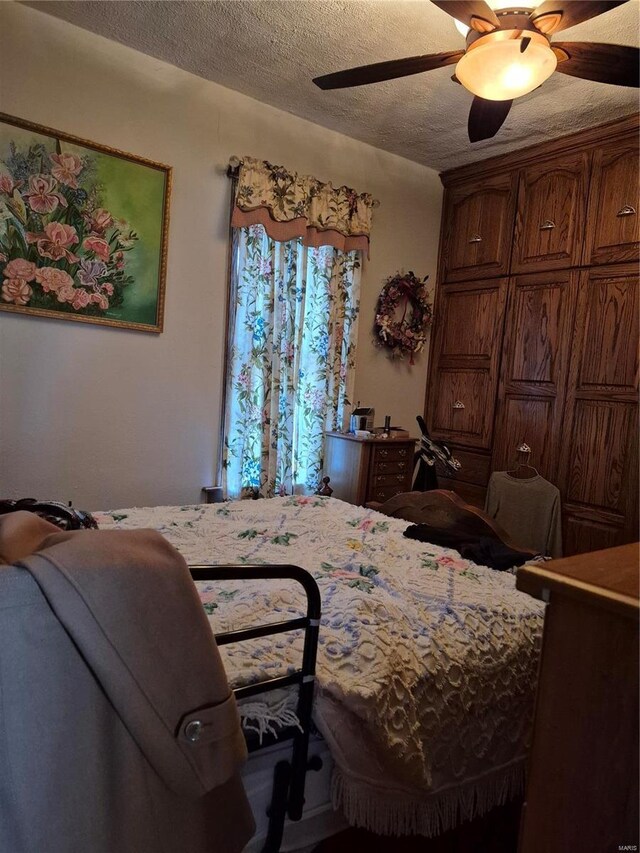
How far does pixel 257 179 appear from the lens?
9.93 feet

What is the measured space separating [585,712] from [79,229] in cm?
280

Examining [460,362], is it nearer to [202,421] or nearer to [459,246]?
[459,246]

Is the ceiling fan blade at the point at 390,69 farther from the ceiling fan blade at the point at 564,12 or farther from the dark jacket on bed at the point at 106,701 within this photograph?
the dark jacket on bed at the point at 106,701

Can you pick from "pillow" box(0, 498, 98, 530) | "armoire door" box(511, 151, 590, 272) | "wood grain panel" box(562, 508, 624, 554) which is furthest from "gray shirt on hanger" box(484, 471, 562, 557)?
"pillow" box(0, 498, 98, 530)

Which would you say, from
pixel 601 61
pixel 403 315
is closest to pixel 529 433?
pixel 403 315

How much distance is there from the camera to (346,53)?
8.27 feet

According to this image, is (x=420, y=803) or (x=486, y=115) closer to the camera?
(x=420, y=803)

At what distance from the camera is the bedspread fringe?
1.00m

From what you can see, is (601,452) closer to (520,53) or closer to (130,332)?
(520,53)

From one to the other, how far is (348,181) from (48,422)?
2.41 m

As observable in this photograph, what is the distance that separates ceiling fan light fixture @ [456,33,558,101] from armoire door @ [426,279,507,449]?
1974 mm

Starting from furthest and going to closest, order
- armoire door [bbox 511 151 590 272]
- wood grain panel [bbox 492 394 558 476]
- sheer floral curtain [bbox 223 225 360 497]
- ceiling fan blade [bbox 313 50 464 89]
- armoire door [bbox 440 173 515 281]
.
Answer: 1. armoire door [bbox 440 173 515 281]
2. wood grain panel [bbox 492 394 558 476]
3. armoire door [bbox 511 151 590 272]
4. sheer floral curtain [bbox 223 225 360 497]
5. ceiling fan blade [bbox 313 50 464 89]

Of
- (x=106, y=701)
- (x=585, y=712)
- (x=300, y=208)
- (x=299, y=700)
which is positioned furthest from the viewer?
(x=300, y=208)

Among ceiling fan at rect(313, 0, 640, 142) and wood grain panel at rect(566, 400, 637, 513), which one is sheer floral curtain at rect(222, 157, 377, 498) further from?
wood grain panel at rect(566, 400, 637, 513)
